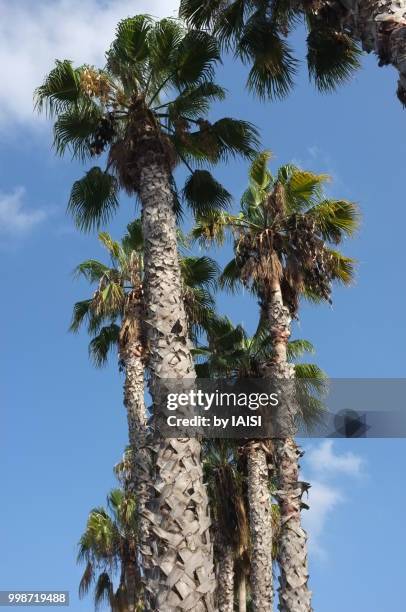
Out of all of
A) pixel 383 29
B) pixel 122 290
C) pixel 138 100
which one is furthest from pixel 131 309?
pixel 383 29

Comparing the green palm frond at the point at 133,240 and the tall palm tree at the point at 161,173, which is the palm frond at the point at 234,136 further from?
the green palm frond at the point at 133,240

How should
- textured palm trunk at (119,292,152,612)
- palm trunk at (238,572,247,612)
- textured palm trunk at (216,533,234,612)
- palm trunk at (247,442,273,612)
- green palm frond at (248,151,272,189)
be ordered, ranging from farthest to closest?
1. palm trunk at (238,572,247,612)
2. textured palm trunk at (216,533,234,612)
3. green palm frond at (248,151,272,189)
4. palm trunk at (247,442,273,612)
5. textured palm trunk at (119,292,152,612)

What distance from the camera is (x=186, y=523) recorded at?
28.4 ft

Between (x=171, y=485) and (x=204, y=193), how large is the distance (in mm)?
7031

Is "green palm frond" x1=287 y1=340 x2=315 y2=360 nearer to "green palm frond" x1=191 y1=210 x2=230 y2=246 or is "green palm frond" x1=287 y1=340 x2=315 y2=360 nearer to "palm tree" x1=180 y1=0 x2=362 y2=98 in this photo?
"green palm frond" x1=191 y1=210 x2=230 y2=246

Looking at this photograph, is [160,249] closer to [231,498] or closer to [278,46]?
[278,46]

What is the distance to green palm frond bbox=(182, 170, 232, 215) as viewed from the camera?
14.7 meters

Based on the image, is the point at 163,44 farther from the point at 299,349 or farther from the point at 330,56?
the point at 299,349

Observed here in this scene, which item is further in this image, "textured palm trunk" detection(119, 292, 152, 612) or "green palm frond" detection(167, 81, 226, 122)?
"textured palm trunk" detection(119, 292, 152, 612)

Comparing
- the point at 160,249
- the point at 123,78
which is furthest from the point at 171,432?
the point at 123,78

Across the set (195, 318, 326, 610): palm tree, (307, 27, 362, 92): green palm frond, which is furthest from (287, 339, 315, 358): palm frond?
(307, 27, 362, 92): green palm frond

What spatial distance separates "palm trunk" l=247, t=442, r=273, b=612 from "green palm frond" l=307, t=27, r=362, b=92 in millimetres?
9424

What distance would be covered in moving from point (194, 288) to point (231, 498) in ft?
Answer: 18.0

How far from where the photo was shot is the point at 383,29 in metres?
8.92
